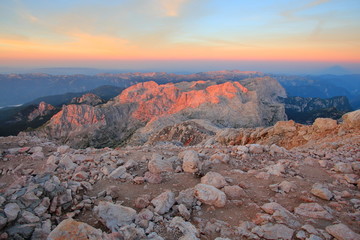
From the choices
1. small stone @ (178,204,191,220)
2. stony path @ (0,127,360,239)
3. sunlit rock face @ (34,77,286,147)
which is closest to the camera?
stony path @ (0,127,360,239)

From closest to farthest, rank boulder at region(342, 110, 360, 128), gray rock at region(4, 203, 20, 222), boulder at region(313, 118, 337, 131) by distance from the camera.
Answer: gray rock at region(4, 203, 20, 222), boulder at region(342, 110, 360, 128), boulder at region(313, 118, 337, 131)

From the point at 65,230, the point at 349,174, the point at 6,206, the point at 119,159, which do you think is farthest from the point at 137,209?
the point at 349,174

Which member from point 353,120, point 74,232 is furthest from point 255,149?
point 353,120

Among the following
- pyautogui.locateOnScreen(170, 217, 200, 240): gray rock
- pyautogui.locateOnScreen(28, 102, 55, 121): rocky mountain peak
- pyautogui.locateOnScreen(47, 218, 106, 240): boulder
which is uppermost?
pyautogui.locateOnScreen(47, 218, 106, 240): boulder

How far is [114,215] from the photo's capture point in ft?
14.0

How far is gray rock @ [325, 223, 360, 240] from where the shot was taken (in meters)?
3.85

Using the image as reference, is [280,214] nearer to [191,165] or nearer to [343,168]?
[191,165]

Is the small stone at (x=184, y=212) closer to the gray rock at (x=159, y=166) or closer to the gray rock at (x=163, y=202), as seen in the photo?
the gray rock at (x=163, y=202)

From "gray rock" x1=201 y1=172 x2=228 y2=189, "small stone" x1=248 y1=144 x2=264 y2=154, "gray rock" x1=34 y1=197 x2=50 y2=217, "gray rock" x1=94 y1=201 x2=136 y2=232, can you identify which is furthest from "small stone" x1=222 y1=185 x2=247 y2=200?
"gray rock" x1=34 y1=197 x2=50 y2=217

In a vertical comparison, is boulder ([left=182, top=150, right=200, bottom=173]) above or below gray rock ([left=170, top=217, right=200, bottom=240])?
above

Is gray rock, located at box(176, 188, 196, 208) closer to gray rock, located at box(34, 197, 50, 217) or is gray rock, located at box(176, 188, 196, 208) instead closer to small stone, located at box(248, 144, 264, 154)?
gray rock, located at box(34, 197, 50, 217)

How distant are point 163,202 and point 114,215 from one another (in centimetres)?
110

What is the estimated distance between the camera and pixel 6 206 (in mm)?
4012

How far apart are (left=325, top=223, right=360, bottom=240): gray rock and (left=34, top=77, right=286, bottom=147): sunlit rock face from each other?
273ft
